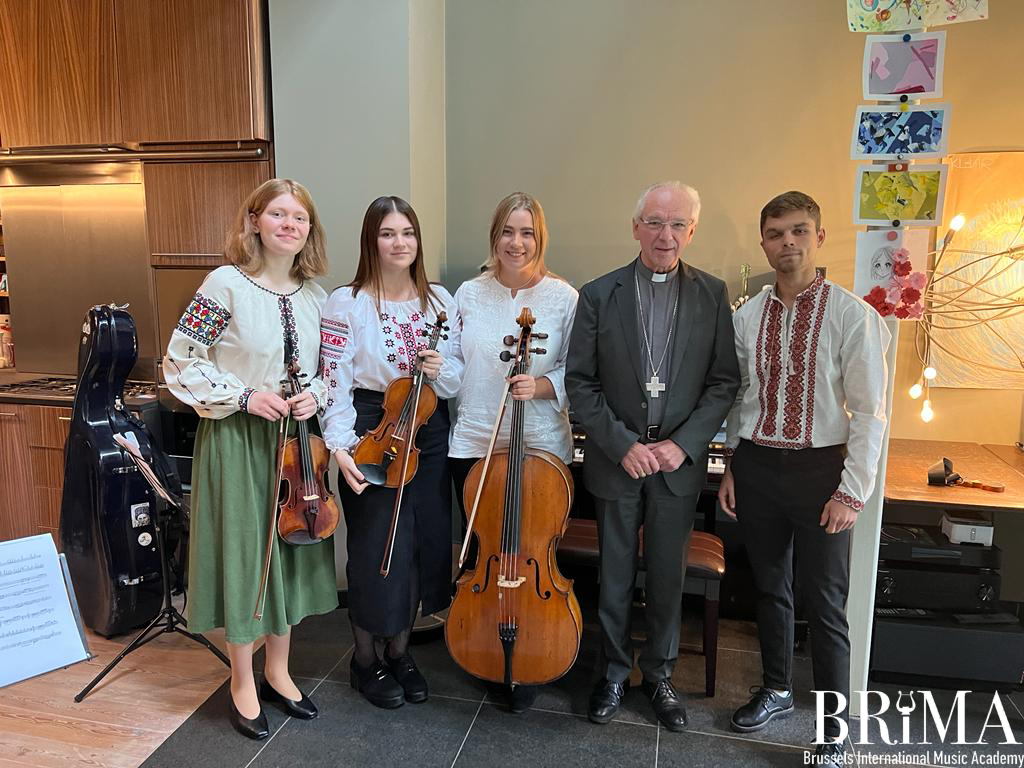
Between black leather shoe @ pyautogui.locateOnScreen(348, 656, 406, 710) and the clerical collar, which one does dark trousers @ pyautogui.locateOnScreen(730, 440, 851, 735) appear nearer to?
the clerical collar

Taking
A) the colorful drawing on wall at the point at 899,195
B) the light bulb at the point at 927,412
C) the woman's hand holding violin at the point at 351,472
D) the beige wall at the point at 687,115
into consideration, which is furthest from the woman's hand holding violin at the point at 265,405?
the light bulb at the point at 927,412

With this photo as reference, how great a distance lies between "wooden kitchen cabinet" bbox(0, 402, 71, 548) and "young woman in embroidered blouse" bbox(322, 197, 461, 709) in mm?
1771

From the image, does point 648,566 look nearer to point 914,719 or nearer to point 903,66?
point 914,719

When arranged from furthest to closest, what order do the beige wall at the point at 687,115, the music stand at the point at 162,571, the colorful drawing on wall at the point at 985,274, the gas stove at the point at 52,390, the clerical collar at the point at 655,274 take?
the gas stove at the point at 52,390 → the beige wall at the point at 687,115 → the colorful drawing on wall at the point at 985,274 → the music stand at the point at 162,571 → the clerical collar at the point at 655,274

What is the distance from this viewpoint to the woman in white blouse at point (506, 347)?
2.12 metres

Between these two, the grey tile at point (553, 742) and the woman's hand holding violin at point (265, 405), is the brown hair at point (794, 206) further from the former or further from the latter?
the grey tile at point (553, 742)

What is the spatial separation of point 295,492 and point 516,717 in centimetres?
95

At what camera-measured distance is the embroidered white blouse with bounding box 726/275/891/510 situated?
183 centimetres

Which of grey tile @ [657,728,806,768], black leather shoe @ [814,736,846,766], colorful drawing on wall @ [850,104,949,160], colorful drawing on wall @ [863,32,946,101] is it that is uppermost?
colorful drawing on wall @ [863,32,946,101]

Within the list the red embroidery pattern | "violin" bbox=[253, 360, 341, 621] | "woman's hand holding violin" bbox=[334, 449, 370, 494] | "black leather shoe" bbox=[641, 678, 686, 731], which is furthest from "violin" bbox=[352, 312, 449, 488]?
the red embroidery pattern

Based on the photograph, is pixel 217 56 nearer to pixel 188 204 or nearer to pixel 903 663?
pixel 188 204

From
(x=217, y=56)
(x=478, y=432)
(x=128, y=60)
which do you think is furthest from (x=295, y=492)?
(x=128, y=60)

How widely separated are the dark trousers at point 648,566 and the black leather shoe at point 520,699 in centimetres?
24

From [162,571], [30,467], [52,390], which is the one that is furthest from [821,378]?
[30,467]
